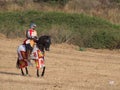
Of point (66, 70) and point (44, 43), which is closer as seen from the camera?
point (44, 43)

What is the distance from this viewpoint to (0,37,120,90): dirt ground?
16922 millimetres

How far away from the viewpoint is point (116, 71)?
23.2 meters

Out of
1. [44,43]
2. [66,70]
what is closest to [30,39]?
[44,43]

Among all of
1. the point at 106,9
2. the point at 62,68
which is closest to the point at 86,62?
the point at 62,68

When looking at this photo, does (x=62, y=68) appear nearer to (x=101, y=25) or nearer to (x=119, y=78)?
(x=119, y=78)

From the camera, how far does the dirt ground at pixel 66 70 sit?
1692 cm

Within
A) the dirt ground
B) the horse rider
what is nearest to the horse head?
the horse rider

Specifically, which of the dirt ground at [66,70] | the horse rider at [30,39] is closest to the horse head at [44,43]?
the horse rider at [30,39]

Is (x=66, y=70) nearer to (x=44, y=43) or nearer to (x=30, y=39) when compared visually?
(x=30, y=39)

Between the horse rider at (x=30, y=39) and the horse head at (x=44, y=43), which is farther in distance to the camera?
the horse rider at (x=30, y=39)

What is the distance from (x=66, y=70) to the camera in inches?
892

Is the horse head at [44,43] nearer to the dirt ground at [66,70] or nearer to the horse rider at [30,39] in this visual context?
the horse rider at [30,39]

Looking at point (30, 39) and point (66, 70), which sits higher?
point (30, 39)

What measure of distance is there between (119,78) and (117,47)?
12123mm
